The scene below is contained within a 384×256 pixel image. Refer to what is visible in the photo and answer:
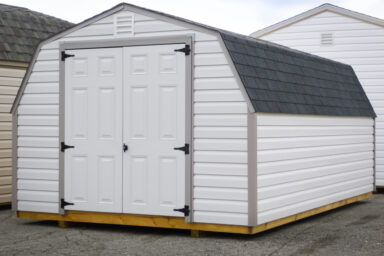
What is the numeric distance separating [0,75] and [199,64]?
16.6 feet

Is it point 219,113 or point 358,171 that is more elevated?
point 219,113

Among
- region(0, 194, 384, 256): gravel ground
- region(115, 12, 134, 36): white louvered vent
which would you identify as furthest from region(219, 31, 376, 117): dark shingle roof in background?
region(0, 194, 384, 256): gravel ground

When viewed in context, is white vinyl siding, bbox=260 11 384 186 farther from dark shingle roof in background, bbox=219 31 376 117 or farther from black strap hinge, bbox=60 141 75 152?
black strap hinge, bbox=60 141 75 152

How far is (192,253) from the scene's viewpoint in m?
7.72

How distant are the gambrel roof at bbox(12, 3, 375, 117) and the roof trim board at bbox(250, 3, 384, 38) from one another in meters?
3.20

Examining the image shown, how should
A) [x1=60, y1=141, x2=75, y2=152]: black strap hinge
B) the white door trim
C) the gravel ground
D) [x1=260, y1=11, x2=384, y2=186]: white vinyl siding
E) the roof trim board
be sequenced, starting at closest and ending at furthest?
the gravel ground < the white door trim < [x1=60, y1=141, x2=75, y2=152]: black strap hinge < [x1=260, y1=11, x2=384, y2=186]: white vinyl siding < the roof trim board

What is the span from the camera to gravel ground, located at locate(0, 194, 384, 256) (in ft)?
25.9

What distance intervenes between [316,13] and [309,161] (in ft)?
22.4

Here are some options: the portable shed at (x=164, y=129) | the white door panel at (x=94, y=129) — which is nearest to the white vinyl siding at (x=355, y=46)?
the portable shed at (x=164, y=129)

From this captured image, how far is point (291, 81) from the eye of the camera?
10.2 metres

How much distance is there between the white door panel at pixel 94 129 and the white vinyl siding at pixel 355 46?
7.91m

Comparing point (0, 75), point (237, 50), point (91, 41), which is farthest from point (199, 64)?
point (0, 75)

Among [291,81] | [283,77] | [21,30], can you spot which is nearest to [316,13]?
[291,81]

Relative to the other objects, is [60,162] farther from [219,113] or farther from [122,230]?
[219,113]
